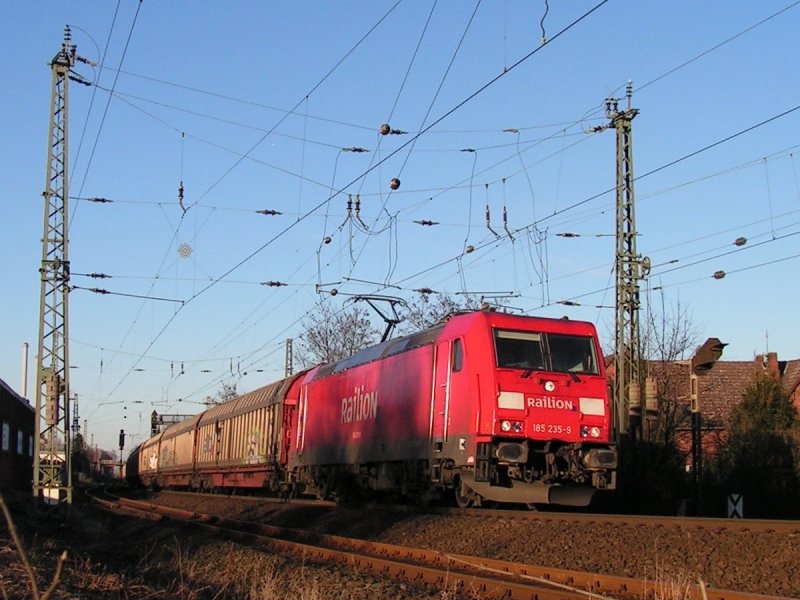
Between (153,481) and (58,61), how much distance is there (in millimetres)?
32943

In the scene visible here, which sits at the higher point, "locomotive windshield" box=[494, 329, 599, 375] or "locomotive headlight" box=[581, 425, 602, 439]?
"locomotive windshield" box=[494, 329, 599, 375]

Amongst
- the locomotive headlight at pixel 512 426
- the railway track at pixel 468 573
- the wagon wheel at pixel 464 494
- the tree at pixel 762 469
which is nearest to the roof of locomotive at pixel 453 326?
the locomotive headlight at pixel 512 426

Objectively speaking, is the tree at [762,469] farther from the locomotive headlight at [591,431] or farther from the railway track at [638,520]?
the railway track at [638,520]

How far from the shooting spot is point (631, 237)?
2239 centimetres

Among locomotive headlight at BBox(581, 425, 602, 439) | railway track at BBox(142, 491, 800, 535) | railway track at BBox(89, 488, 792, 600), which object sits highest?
locomotive headlight at BBox(581, 425, 602, 439)

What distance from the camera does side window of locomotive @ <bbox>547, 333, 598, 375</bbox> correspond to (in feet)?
53.4

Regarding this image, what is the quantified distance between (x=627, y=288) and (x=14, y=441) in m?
33.0

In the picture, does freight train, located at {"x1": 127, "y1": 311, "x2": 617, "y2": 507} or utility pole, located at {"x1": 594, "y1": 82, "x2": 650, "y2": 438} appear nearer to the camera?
freight train, located at {"x1": 127, "y1": 311, "x2": 617, "y2": 507}

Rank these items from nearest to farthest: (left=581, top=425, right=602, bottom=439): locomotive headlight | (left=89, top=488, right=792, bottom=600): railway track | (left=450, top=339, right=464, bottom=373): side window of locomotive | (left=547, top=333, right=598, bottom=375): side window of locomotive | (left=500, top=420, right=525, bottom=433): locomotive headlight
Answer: (left=89, top=488, right=792, bottom=600): railway track, (left=500, top=420, right=525, bottom=433): locomotive headlight, (left=581, top=425, right=602, bottom=439): locomotive headlight, (left=450, top=339, right=464, bottom=373): side window of locomotive, (left=547, top=333, right=598, bottom=375): side window of locomotive

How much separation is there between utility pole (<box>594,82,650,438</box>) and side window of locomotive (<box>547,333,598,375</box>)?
470 centimetres

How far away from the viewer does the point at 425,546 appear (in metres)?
14.6

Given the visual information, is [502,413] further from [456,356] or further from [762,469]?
[762,469]

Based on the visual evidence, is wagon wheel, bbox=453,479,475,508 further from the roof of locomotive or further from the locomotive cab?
the roof of locomotive

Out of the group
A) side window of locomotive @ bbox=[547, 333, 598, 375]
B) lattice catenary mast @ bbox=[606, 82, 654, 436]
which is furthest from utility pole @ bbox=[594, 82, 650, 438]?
side window of locomotive @ bbox=[547, 333, 598, 375]
